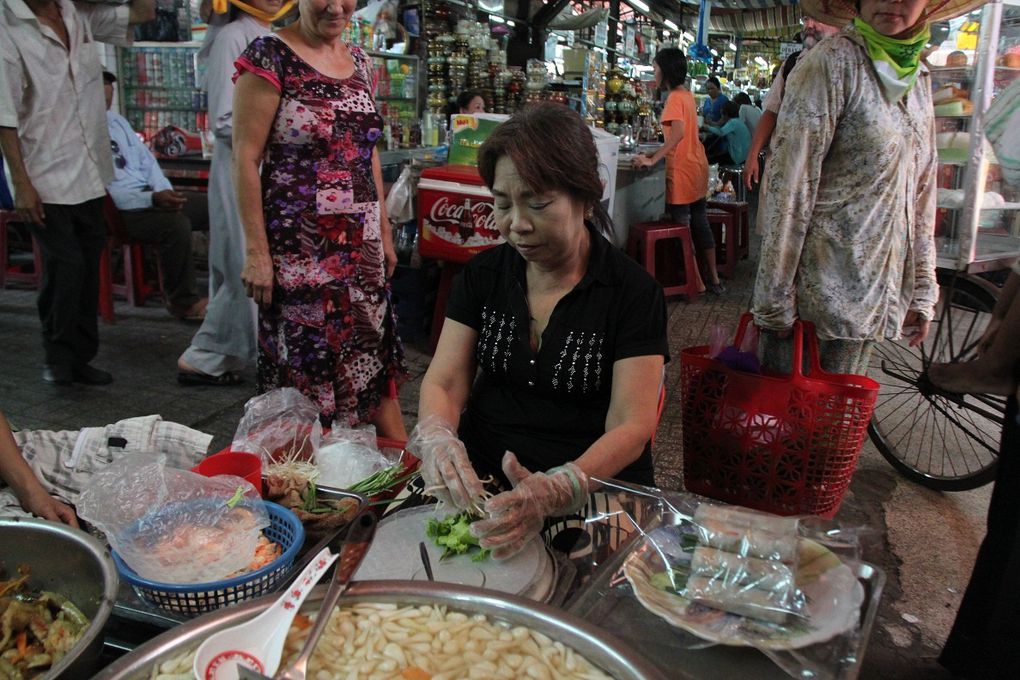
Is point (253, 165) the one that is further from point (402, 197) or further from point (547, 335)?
point (402, 197)

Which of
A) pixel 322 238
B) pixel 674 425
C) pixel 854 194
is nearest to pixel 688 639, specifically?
pixel 854 194

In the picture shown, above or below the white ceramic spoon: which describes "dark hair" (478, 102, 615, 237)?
above

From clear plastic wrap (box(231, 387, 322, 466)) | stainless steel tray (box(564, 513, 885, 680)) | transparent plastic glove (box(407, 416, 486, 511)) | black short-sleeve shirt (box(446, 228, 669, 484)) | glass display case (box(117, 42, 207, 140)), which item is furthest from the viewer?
glass display case (box(117, 42, 207, 140))

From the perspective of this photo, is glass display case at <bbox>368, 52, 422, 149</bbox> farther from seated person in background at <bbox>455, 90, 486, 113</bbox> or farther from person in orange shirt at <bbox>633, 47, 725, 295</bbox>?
person in orange shirt at <bbox>633, 47, 725, 295</bbox>

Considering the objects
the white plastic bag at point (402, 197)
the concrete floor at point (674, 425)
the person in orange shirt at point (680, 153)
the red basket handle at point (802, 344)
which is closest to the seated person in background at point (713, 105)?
the person in orange shirt at point (680, 153)

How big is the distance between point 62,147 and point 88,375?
4.14 feet

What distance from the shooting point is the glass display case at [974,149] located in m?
4.27

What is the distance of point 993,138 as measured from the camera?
1.81 meters

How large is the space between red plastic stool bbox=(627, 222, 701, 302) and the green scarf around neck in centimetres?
385

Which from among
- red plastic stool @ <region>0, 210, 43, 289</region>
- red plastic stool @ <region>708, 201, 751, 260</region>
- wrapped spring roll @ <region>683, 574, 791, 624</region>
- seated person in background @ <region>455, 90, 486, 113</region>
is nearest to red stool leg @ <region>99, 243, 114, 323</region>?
red plastic stool @ <region>0, 210, 43, 289</region>

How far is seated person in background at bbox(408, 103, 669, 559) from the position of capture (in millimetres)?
1660

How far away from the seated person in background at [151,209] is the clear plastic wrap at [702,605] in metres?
4.88

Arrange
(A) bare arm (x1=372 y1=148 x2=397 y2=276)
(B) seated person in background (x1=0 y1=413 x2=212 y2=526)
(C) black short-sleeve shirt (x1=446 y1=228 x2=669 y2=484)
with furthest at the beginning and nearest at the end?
(A) bare arm (x1=372 y1=148 x2=397 y2=276) < (C) black short-sleeve shirt (x1=446 y1=228 x2=669 y2=484) < (B) seated person in background (x1=0 y1=413 x2=212 y2=526)

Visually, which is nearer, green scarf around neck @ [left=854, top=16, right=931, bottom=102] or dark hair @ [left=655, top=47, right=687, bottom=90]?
green scarf around neck @ [left=854, top=16, right=931, bottom=102]
